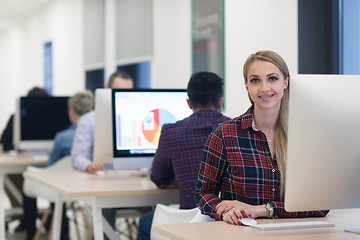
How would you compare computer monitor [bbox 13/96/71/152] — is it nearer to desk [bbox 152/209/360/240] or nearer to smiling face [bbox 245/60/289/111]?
smiling face [bbox 245/60/289/111]

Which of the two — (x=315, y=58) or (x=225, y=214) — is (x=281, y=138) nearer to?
(x=225, y=214)

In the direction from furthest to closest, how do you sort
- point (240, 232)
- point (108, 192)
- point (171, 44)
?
point (171, 44) → point (108, 192) → point (240, 232)

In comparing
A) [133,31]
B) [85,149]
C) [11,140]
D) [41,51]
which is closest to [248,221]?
[85,149]

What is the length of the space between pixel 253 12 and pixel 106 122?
177 centimetres

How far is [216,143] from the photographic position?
2.40 m

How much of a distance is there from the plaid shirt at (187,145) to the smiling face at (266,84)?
29.1 inches

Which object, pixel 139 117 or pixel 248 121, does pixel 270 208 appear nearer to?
pixel 248 121

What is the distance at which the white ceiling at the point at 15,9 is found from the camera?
11602mm

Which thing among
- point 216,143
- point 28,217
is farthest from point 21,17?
point 216,143

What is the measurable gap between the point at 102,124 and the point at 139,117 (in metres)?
0.35

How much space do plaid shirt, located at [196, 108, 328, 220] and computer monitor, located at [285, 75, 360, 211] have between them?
1.33 feet

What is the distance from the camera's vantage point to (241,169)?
92.4 inches

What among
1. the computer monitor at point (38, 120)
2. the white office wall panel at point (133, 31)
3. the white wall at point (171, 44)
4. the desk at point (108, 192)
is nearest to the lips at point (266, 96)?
the desk at point (108, 192)

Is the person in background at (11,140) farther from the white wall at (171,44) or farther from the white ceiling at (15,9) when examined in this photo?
the white ceiling at (15,9)
